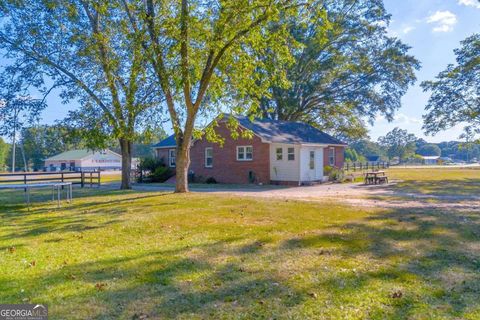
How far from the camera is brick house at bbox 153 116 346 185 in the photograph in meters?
24.5

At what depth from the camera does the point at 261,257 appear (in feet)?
21.4

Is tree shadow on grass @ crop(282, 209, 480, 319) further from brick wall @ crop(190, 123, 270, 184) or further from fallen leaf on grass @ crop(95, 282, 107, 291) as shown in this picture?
brick wall @ crop(190, 123, 270, 184)

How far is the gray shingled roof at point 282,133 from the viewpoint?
Result: 82.5 ft

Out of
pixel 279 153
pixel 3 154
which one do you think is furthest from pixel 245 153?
pixel 3 154

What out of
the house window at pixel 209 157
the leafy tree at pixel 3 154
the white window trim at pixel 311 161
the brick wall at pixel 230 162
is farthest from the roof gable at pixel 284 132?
the leafy tree at pixel 3 154

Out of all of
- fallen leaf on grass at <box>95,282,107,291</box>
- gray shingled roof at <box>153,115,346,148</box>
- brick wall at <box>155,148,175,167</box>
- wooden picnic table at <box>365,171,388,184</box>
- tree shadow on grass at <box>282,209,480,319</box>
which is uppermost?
gray shingled roof at <box>153,115,346,148</box>

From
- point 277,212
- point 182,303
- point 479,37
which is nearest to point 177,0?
point 277,212

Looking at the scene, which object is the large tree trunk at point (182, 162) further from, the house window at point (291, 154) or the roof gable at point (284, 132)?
the house window at point (291, 154)

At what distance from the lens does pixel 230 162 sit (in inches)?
1056

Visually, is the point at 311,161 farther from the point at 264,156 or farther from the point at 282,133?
the point at 264,156

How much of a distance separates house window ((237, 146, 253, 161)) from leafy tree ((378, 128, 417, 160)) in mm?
101065

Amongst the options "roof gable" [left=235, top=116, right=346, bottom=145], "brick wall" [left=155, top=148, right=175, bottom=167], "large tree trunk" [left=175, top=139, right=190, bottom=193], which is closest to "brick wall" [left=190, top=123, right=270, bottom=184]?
"roof gable" [left=235, top=116, right=346, bottom=145]

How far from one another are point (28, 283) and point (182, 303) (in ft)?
7.78

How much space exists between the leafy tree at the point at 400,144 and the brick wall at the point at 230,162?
100565mm
